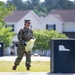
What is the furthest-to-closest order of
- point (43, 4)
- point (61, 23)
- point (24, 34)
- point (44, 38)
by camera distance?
point (43, 4), point (61, 23), point (44, 38), point (24, 34)

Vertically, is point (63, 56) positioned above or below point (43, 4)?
below

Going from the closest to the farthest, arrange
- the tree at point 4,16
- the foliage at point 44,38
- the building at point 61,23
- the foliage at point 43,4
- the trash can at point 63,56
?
the trash can at point 63,56, the tree at point 4,16, the foliage at point 44,38, the building at point 61,23, the foliage at point 43,4

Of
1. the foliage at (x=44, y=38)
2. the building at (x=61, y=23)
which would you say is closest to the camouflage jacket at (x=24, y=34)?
the foliage at (x=44, y=38)

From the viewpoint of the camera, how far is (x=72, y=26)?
199 feet

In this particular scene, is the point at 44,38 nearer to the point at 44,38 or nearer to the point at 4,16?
the point at 44,38

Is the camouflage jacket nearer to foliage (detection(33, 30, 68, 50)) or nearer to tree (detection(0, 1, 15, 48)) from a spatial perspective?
tree (detection(0, 1, 15, 48))

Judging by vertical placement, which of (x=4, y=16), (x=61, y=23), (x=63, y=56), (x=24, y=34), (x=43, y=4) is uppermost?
(x=43, y=4)

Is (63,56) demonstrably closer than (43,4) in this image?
Yes

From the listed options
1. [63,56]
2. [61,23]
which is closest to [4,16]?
[63,56]

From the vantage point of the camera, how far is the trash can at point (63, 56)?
13273 mm

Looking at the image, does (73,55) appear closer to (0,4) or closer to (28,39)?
(28,39)

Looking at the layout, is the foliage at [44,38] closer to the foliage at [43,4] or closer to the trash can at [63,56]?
the foliage at [43,4]

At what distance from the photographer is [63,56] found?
1336 cm

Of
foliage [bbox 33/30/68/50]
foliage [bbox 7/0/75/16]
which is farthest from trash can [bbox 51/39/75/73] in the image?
foliage [bbox 7/0/75/16]
